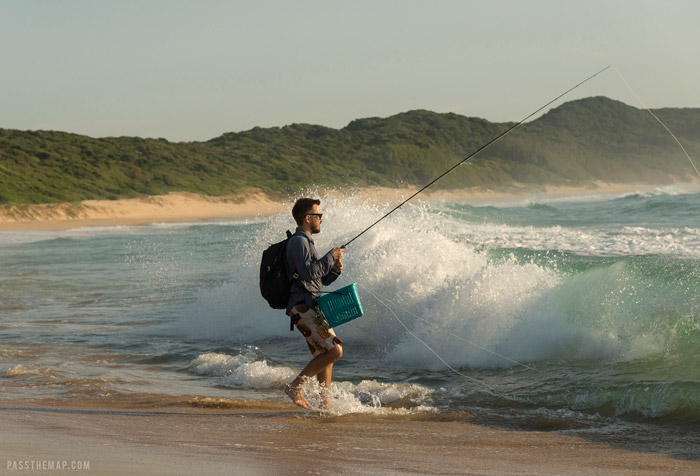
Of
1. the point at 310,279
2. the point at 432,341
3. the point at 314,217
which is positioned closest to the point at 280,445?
the point at 310,279

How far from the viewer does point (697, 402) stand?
630cm

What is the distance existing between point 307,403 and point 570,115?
126m

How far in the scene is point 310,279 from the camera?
580 cm

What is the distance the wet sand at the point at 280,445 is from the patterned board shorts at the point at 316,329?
1.90ft

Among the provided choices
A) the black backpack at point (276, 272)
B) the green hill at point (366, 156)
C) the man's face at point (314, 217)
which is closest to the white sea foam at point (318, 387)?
the black backpack at point (276, 272)

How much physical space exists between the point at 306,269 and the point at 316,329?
50cm

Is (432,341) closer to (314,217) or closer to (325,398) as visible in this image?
(325,398)

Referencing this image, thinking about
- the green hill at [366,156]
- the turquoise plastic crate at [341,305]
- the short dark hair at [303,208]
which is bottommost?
the turquoise plastic crate at [341,305]

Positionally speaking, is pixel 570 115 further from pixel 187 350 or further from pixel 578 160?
pixel 187 350

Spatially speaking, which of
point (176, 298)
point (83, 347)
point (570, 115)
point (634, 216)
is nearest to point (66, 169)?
point (634, 216)

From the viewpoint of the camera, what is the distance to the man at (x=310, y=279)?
579 centimetres

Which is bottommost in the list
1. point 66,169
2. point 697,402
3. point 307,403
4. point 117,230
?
point 697,402

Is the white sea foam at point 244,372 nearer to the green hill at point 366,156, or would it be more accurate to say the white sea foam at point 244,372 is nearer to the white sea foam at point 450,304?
the white sea foam at point 450,304

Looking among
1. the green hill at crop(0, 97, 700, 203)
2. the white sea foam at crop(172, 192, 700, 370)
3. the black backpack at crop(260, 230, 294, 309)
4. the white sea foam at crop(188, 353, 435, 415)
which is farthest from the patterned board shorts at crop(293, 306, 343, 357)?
the green hill at crop(0, 97, 700, 203)
